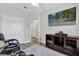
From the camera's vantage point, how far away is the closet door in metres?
1.99

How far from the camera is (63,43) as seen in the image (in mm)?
2240

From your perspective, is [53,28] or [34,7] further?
[53,28]

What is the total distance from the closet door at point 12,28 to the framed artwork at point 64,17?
0.66 metres

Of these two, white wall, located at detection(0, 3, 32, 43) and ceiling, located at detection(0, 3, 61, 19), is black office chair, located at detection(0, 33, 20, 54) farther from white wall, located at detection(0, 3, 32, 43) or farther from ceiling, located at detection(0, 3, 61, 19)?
ceiling, located at detection(0, 3, 61, 19)

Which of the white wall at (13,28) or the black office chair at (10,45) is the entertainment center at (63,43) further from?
the black office chair at (10,45)

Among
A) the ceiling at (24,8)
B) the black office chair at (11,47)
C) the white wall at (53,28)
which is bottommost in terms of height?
the black office chair at (11,47)

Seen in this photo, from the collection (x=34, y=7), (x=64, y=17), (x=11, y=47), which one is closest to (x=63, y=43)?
(x=64, y=17)

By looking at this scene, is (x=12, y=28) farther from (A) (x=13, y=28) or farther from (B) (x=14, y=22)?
(B) (x=14, y=22)

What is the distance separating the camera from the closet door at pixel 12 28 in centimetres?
199

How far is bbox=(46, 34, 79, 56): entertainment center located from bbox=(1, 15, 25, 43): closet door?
0.57m

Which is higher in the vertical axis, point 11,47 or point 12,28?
point 12,28

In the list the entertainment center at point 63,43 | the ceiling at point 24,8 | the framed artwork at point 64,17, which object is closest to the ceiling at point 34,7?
the ceiling at point 24,8

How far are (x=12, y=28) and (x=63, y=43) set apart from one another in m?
1.13

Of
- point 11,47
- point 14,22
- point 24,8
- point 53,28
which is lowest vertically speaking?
point 11,47
